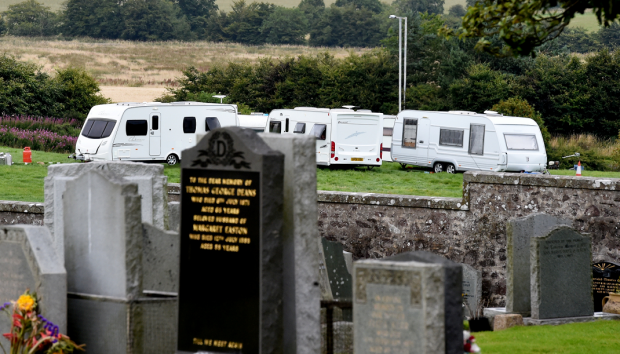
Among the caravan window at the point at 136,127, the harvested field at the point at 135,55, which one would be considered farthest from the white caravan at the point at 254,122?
the harvested field at the point at 135,55

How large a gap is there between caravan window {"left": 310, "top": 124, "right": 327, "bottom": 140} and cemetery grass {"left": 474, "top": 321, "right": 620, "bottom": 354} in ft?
62.4

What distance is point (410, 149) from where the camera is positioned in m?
30.2

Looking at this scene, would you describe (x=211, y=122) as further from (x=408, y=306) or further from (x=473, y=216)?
(x=408, y=306)

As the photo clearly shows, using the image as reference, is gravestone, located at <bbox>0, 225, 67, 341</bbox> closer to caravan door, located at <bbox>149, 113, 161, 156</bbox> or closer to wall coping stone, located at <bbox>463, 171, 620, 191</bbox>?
wall coping stone, located at <bbox>463, 171, 620, 191</bbox>

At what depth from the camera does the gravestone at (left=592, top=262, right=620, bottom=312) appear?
1289 cm

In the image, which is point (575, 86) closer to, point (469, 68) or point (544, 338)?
point (469, 68)

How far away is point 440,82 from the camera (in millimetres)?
51531

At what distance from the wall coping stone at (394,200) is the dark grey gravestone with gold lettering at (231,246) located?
29.3 feet

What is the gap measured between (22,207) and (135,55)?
67321 mm

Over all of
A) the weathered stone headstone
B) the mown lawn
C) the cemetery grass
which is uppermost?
the mown lawn

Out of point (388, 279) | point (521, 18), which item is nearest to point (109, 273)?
point (388, 279)

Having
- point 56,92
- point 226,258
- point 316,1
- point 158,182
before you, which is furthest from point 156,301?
point 316,1

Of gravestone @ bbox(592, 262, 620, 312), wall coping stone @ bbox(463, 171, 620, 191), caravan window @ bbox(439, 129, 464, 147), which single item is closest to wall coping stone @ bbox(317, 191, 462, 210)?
wall coping stone @ bbox(463, 171, 620, 191)

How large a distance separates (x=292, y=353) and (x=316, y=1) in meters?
117
